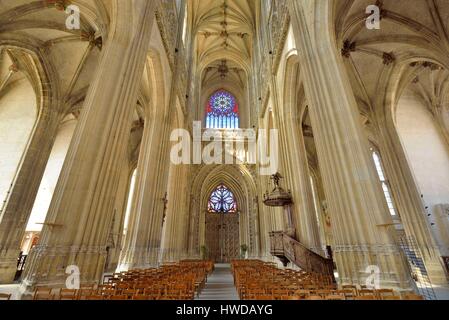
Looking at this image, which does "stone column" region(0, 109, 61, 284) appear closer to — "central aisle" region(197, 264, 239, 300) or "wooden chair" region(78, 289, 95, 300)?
"central aisle" region(197, 264, 239, 300)

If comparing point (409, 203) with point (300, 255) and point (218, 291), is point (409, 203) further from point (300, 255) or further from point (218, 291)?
point (218, 291)

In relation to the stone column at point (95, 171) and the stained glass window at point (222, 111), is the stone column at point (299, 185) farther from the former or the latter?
the stained glass window at point (222, 111)

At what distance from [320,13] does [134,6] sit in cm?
609

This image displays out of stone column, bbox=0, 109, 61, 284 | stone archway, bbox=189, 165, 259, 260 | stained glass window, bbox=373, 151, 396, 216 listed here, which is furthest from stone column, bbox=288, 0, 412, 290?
stone archway, bbox=189, 165, 259, 260

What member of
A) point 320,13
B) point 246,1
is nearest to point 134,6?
point 320,13

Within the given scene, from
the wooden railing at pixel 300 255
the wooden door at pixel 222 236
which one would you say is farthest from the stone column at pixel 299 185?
the wooden door at pixel 222 236

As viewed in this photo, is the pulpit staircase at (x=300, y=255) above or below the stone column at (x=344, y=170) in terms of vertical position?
below

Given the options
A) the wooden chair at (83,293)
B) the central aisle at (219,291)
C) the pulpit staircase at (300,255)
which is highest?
the pulpit staircase at (300,255)

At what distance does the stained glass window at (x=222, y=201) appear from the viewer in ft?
72.2

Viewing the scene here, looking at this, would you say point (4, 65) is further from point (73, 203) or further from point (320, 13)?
point (320, 13)

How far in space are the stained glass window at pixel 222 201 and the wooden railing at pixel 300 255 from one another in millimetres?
12715

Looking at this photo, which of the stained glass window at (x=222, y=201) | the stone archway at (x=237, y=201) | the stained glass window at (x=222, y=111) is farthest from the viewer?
the stained glass window at (x=222, y=111)

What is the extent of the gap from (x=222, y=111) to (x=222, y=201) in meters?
10.3

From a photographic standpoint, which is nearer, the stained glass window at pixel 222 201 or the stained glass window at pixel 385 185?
the stained glass window at pixel 385 185
